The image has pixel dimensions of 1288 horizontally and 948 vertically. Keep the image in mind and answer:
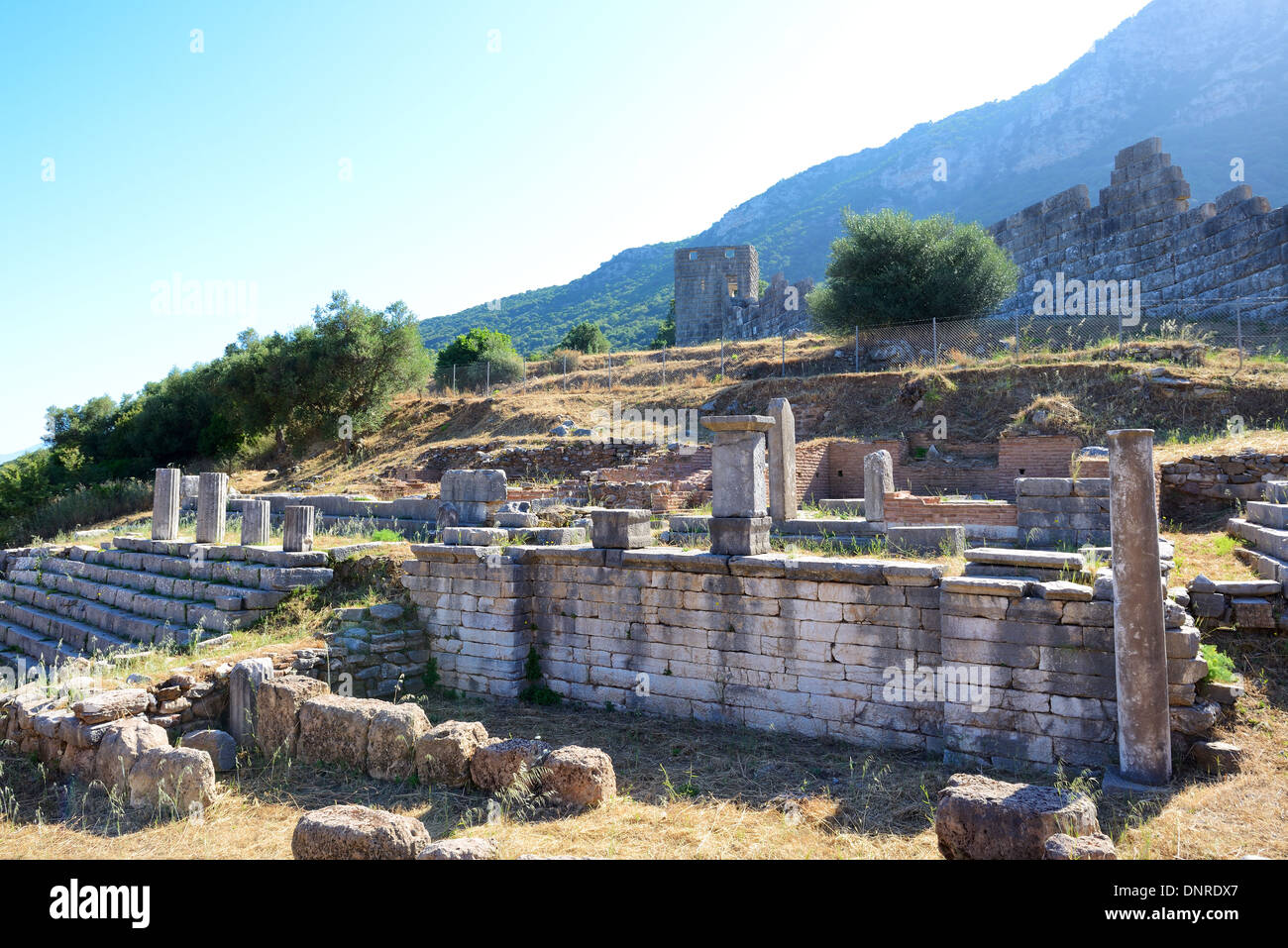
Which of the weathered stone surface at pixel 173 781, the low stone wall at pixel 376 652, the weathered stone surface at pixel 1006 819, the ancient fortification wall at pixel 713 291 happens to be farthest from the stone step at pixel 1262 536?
the ancient fortification wall at pixel 713 291

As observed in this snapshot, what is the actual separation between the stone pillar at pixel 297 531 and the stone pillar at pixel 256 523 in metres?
1.70

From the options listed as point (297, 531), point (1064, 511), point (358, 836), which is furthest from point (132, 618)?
point (1064, 511)

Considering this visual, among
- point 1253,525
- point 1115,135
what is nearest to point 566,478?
point 1253,525

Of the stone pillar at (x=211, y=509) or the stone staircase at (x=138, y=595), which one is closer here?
the stone staircase at (x=138, y=595)

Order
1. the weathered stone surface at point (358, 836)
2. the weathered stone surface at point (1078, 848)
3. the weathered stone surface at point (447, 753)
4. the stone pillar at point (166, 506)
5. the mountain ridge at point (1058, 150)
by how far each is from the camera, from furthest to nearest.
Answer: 1. the mountain ridge at point (1058, 150)
2. the stone pillar at point (166, 506)
3. the weathered stone surface at point (447, 753)
4. the weathered stone surface at point (358, 836)
5. the weathered stone surface at point (1078, 848)

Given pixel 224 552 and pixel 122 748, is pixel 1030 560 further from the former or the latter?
pixel 224 552

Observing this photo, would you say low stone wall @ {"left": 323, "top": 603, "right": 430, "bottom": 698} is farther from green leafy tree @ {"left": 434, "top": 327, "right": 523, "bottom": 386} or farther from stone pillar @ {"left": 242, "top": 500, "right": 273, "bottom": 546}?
green leafy tree @ {"left": 434, "top": 327, "right": 523, "bottom": 386}

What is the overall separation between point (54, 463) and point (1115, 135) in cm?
9109

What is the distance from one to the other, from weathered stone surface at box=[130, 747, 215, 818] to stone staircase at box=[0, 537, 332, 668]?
11.2ft

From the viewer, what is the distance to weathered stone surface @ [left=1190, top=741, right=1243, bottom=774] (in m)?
5.68

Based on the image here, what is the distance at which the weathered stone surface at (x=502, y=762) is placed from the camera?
6336 millimetres

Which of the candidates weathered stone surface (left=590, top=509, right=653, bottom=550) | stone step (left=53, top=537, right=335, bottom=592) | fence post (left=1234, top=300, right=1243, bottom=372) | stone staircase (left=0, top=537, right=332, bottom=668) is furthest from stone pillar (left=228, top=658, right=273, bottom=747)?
fence post (left=1234, top=300, right=1243, bottom=372)

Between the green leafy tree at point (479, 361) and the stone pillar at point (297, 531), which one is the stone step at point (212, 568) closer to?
the stone pillar at point (297, 531)
